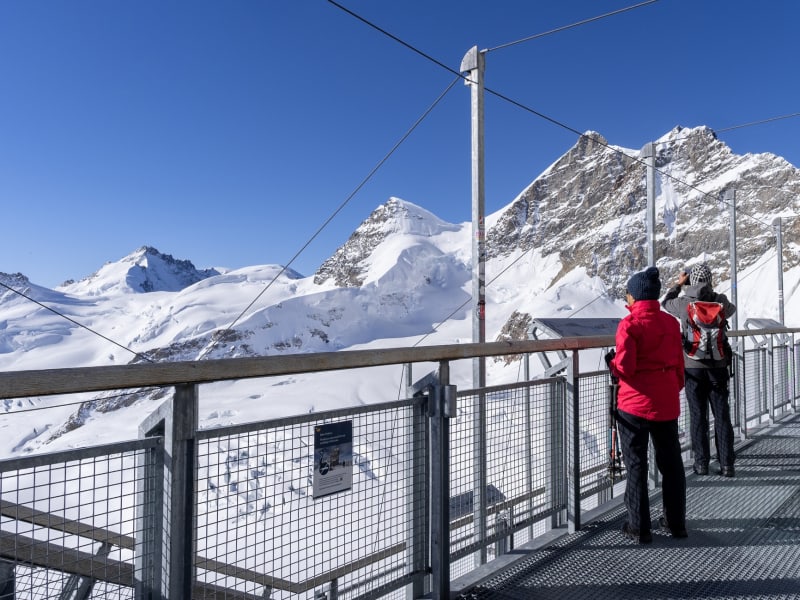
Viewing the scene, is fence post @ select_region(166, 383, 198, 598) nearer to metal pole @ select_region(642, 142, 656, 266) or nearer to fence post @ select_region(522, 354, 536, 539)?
fence post @ select_region(522, 354, 536, 539)

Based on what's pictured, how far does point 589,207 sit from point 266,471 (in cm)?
16298

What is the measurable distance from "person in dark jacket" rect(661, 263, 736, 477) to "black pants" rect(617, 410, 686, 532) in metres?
1.43

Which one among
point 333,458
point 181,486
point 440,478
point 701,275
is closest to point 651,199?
point 701,275

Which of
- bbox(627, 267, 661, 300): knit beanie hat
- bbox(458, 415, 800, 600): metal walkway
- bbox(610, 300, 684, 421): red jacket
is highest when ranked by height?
bbox(627, 267, 661, 300): knit beanie hat

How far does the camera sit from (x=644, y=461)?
10.1ft

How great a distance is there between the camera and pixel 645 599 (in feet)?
8.21

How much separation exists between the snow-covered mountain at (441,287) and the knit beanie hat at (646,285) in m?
66.7

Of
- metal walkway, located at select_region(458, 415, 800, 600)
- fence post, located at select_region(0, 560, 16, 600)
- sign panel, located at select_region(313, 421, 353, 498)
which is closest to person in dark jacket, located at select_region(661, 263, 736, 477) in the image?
metal walkway, located at select_region(458, 415, 800, 600)

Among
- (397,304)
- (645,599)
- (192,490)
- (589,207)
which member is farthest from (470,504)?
(589,207)

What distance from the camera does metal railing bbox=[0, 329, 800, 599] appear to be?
4.92ft

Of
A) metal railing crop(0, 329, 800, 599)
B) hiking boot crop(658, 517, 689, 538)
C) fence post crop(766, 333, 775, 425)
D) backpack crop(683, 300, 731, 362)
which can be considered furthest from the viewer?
fence post crop(766, 333, 775, 425)

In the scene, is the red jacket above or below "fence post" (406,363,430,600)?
above

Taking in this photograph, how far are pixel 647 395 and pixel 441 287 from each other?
13784 cm

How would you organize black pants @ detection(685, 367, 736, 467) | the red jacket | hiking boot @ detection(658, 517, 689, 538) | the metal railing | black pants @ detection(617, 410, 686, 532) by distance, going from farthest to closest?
black pants @ detection(685, 367, 736, 467)
hiking boot @ detection(658, 517, 689, 538)
black pants @ detection(617, 410, 686, 532)
the red jacket
the metal railing
